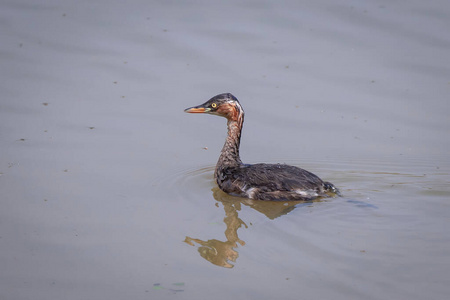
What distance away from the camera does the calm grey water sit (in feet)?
18.1

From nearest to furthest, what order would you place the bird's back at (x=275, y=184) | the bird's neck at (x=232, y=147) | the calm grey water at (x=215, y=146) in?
the calm grey water at (x=215, y=146)
the bird's back at (x=275, y=184)
the bird's neck at (x=232, y=147)

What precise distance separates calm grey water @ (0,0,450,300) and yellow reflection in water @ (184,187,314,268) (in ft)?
0.08

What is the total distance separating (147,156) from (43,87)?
253 centimetres

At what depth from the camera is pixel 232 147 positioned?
819cm

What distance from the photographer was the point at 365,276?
5.48 meters

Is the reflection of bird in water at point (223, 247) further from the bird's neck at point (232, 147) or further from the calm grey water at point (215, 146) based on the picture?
the bird's neck at point (232, 147)

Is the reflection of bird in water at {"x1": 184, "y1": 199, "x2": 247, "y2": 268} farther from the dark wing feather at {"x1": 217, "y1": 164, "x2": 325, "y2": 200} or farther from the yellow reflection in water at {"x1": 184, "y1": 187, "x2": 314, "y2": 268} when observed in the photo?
the dark wing feather at {"x1": 217, "y1": 164, "x2": 325, "y2": 200}

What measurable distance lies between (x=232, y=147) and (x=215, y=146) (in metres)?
0.63

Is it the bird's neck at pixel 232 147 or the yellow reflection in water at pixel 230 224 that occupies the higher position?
the bird's neck at pixel 232 147

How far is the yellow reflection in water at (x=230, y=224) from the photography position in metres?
5.87

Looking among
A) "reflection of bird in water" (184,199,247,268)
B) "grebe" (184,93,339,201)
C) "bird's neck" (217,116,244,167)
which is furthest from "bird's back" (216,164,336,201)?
"reflection of bird in water" (184,199,247,268)

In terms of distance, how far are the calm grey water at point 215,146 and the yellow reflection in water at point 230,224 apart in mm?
24

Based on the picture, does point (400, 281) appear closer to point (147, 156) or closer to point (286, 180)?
point (286, 180)

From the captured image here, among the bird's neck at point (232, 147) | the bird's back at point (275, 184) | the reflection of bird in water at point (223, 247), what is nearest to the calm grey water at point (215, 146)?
the reflection of bird in water at point (223, 247)
